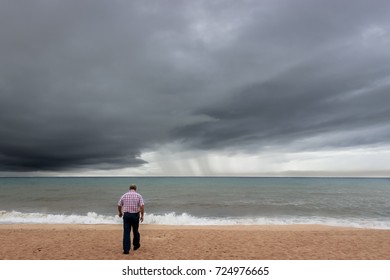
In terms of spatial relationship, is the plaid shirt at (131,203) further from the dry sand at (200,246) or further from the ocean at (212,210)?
the ocean at (212,210)

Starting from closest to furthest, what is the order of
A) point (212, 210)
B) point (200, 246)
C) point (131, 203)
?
point (131, 203) < point (200, 246) < point (212, 210)

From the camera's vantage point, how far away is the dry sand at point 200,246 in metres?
9.11

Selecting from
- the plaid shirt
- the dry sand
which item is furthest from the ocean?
the plaid shirt

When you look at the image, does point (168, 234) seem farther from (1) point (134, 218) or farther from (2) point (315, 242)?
(2) point (315, 242)

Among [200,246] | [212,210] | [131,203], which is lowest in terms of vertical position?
[212,210]

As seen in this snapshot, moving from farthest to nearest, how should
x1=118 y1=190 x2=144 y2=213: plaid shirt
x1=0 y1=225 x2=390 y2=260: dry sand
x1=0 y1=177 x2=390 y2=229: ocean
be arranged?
x1=0 y1=177 x2=390 y2=229: ocean
x1=0 y1=225 x2=390 y2=260: dry sand
x1=118 y1=190 x2=144 y2=213: plaid shirt

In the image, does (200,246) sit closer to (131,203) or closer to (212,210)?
(131,203)

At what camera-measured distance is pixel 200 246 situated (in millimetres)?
10578

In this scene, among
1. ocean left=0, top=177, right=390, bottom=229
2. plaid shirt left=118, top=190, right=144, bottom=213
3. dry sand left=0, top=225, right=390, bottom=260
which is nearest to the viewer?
plaid shirt left=118, top=190, right=144, bottom=213

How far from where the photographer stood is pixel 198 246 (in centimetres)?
1057

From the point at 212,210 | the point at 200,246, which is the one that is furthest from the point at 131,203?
the point at 212,210

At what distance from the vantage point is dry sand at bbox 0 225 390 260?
29.9ft

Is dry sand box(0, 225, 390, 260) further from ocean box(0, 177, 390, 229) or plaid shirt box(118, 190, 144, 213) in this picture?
ocean box(0, 177, 390, 229)
